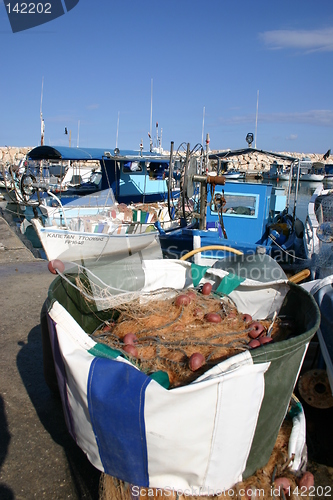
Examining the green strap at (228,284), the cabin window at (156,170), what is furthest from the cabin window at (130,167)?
the green strap at (228,284)

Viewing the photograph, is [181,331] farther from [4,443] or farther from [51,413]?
[4,443]

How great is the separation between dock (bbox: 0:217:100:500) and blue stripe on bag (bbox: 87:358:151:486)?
0.63m

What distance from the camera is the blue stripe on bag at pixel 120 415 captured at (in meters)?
2.02

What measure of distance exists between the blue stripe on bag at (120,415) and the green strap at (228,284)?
6.09 ft

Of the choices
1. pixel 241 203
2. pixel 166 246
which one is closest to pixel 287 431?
pixel 166 246

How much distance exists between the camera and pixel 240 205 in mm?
8242

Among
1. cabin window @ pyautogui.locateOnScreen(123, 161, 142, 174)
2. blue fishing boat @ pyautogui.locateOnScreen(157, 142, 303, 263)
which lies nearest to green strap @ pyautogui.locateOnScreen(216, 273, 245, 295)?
blue fishing boat @ pyautogui.locateOnScreen(157, 142, 303, 263)

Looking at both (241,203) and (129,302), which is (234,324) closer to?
(129,302)

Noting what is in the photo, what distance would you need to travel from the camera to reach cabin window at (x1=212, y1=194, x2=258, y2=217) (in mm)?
8096

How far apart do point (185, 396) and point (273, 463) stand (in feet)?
3.88

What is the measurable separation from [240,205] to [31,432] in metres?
6.35

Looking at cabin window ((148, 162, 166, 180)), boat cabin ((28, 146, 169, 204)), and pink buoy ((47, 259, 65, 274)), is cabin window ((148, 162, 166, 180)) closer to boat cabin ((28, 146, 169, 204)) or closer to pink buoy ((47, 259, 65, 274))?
boat cabin ((28, 146, 169, 204))

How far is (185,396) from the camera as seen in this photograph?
77.5 inches

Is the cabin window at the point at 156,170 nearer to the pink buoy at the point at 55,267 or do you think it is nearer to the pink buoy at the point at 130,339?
the pink buoy at the point at 55,267
